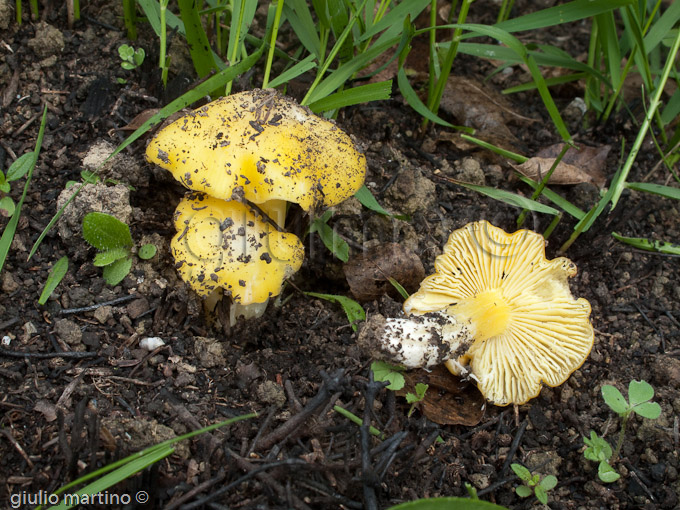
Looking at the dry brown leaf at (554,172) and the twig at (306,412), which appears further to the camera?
the dry brown leaf at (554,172)

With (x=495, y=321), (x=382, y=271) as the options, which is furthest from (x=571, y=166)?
(x=382, y=271)

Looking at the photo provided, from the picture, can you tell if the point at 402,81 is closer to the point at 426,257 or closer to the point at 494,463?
the point at 426,257

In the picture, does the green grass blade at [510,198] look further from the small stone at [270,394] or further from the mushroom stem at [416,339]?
the small stone at [270,394]

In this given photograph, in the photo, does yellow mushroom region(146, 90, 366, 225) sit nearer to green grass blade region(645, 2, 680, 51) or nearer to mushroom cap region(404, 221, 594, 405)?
mushroom cap region(404, 221, 594, 405)

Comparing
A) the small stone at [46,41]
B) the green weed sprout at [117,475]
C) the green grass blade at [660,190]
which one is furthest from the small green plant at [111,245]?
the green grass blade at [660,190]

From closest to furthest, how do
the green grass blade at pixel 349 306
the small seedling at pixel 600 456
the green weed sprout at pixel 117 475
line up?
the green weed sprout at pixel 117 475, the small seedling at pixel 600 456, the green grass blade at pixel 349 306

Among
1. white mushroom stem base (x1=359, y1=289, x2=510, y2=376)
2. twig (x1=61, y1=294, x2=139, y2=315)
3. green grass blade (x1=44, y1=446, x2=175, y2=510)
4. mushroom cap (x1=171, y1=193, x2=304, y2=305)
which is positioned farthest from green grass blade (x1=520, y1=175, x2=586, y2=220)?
green grass blade (x1=44, y1=446, x2=175, y2=510)

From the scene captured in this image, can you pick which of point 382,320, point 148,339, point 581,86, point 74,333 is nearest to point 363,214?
point 382,320
